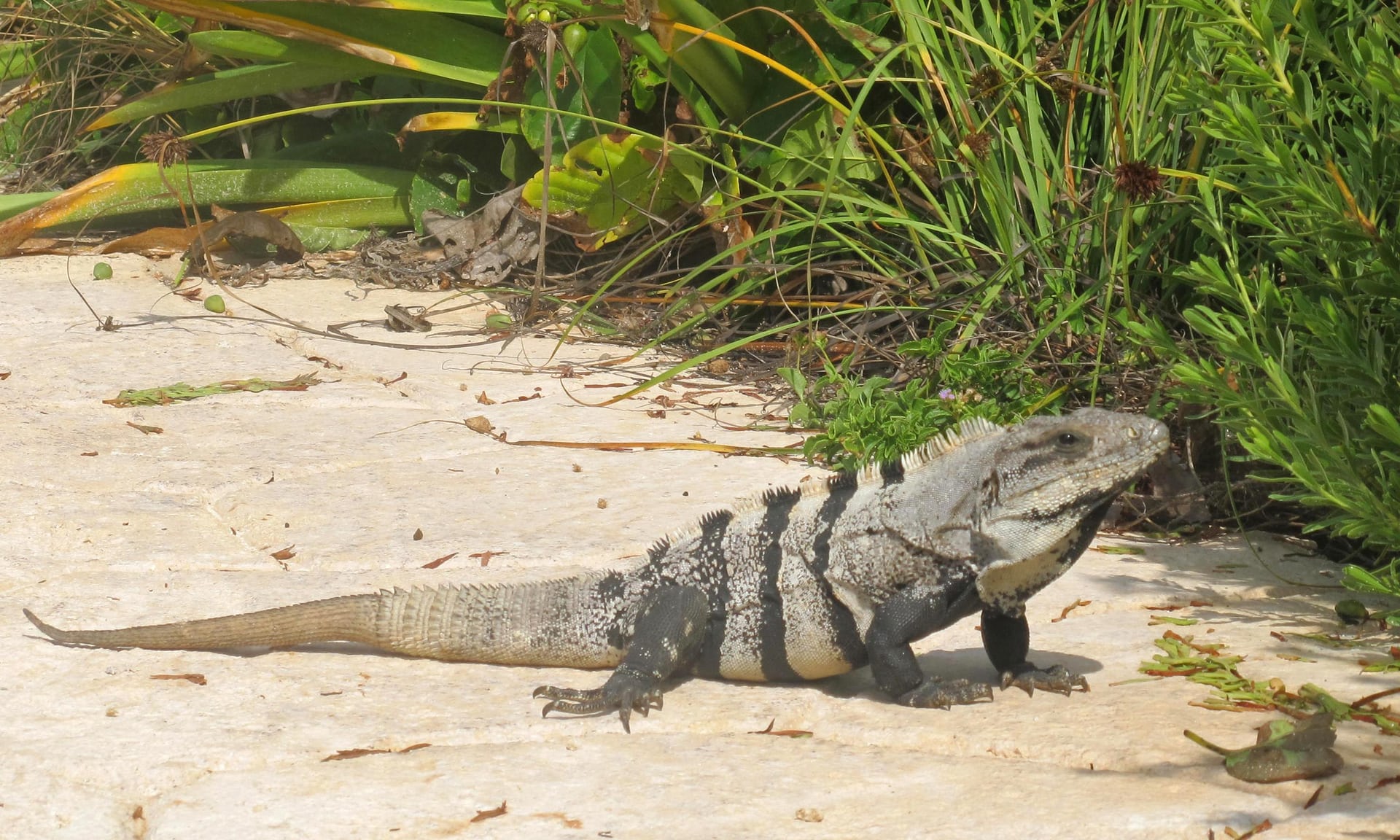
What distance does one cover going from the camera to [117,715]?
295 cm

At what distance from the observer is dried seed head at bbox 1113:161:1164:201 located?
13.8 feet

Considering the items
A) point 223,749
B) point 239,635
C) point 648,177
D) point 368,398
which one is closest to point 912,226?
point 648,177

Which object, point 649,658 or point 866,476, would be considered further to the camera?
point 866,476

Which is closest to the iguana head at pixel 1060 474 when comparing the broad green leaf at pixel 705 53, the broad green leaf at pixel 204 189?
the broad green leaf at pixel 705 53

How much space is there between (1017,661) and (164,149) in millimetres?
4960

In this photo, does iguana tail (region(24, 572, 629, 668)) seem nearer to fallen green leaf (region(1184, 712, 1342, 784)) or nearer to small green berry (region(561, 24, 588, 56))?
fallen green leaf (region(1184, 712, 1342, 784))

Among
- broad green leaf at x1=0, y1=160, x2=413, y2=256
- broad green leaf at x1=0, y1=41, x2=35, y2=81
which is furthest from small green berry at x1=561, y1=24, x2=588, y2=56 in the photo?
broad green leaf at x1=0, y1=41, x2=35, y2=81

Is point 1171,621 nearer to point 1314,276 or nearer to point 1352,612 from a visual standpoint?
point 1352,612

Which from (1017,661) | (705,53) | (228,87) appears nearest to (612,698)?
(1017,661)

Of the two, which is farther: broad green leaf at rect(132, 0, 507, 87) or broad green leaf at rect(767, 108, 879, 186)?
broad green leaf at rect(132, 0, 507, 87)

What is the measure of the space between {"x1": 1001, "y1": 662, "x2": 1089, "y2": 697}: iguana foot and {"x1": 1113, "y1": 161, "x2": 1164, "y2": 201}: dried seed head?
166 centimetres

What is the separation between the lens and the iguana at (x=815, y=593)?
311 cm

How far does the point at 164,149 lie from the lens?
6582 millimetres

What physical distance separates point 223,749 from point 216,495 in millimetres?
1858
